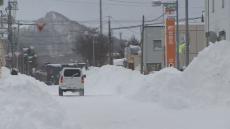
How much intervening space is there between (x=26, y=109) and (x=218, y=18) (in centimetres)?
2696

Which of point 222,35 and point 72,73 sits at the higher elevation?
point 222,35

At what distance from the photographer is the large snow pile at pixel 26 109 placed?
12.7 meters

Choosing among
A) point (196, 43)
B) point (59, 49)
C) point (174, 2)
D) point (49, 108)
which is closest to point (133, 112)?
point (49, 108)

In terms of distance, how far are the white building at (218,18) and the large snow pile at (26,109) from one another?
2181 centimetres

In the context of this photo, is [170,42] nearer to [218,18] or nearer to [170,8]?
[170,8]

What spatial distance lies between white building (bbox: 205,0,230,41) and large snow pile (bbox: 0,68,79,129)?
21814 mm

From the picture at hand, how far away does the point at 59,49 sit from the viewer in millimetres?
140375

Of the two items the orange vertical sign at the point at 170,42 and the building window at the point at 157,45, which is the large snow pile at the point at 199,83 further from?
the building window at the point at 157,45

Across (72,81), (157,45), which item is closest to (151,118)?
(72,81)

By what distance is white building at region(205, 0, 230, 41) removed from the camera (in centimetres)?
3541

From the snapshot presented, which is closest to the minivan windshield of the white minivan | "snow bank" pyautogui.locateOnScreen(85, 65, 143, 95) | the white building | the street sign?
the white minivan

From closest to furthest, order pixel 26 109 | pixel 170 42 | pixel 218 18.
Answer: pixel 26 109 < pixel 218 18 < pixel 170 42

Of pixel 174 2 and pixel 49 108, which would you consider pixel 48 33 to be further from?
pixel 49 108

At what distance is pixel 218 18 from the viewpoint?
127 ft
